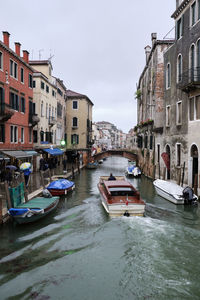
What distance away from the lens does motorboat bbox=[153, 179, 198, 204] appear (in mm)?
15617

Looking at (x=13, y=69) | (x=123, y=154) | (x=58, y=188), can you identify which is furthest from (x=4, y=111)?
(x=123, y=154)

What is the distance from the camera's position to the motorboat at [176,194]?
15.6 m

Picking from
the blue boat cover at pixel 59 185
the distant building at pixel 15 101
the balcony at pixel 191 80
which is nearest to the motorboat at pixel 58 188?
the blue boat cover at pixel 59 185

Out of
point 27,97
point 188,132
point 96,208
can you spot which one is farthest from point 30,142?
point 188,132

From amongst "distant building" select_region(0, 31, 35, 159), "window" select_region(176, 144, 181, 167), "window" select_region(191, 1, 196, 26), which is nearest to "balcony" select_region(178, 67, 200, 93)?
"window" select_region(191, 1, 196, 26)

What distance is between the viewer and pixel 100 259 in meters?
8.74

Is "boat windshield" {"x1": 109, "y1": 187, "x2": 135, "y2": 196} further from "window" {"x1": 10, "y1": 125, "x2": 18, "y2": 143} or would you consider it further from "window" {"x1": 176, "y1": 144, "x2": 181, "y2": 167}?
"window" {"x1": 10, "y1": 125, "x2": 18, "y2": 143}

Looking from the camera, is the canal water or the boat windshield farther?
the boat windshield

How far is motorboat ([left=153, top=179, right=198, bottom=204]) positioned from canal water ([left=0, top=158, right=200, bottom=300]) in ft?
6.01

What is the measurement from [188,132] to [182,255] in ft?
38.2

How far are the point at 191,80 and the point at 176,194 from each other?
739 cm

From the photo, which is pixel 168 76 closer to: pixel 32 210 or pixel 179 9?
pixel 179 9

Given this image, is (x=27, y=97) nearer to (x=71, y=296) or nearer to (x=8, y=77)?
(x=8, y=77)

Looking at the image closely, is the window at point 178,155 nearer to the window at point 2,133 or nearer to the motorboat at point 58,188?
the motorboat at point 58,188
